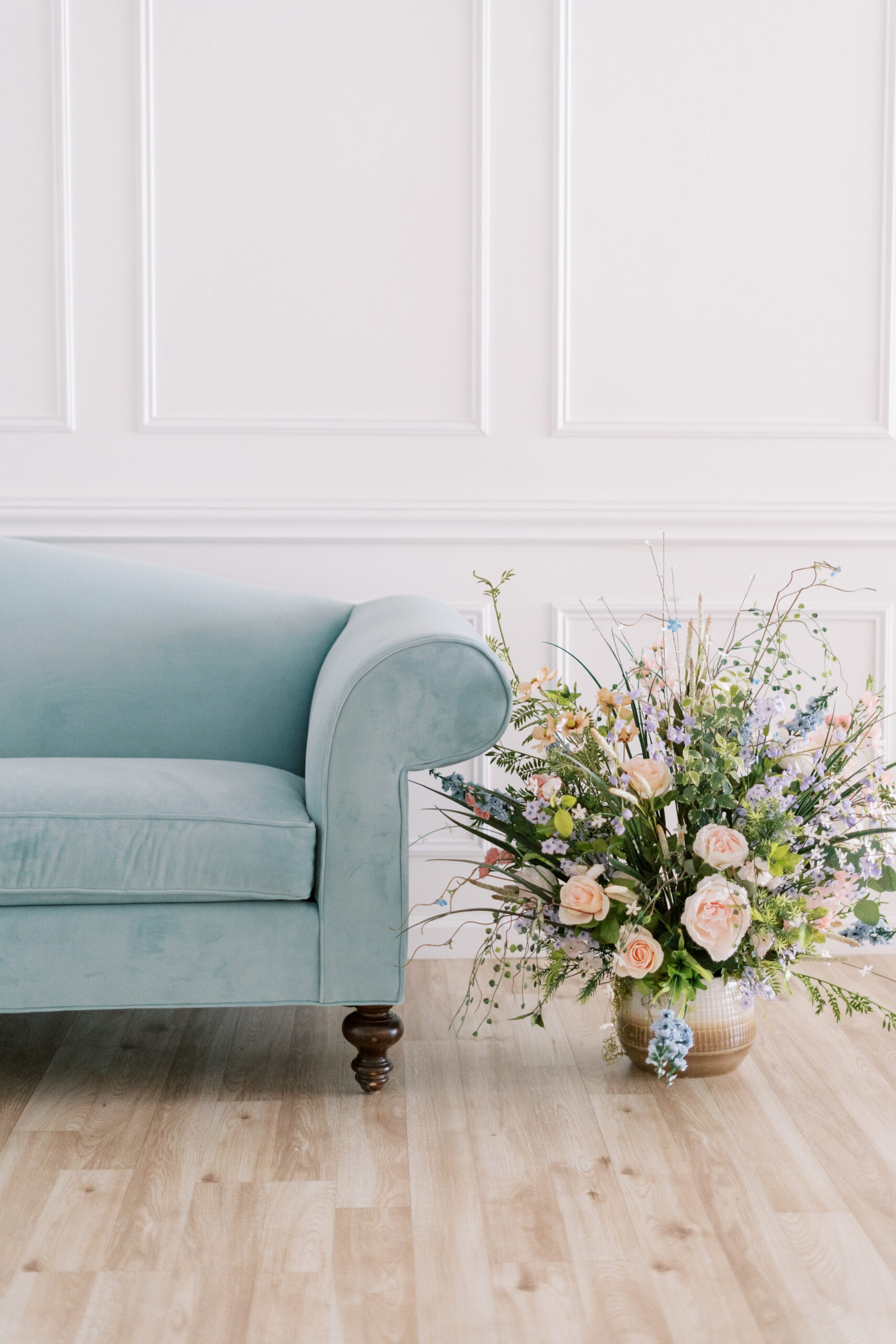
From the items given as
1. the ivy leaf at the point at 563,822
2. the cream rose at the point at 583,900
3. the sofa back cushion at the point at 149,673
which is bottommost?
the cream rose at the point at 583,900

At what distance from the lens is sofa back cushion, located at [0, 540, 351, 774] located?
2.16m

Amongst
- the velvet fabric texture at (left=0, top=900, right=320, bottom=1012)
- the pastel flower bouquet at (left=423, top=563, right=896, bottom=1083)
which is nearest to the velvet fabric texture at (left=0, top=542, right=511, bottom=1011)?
the velvet fabric texture at (left=0, top=900, right=320, bottom=1012)

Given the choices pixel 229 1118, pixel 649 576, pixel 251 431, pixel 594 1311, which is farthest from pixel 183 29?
pixel 594 1311

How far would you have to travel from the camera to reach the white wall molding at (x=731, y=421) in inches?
95.0

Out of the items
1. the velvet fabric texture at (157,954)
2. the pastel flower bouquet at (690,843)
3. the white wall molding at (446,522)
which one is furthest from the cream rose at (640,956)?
the white wall molding at (446,522)

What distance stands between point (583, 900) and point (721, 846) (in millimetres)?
212

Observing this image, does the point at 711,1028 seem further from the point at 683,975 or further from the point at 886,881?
the point at 886,881

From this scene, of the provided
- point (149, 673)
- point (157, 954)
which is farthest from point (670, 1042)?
point (149, 673)

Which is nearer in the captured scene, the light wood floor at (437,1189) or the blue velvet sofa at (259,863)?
the light wood floor at (437,1189)

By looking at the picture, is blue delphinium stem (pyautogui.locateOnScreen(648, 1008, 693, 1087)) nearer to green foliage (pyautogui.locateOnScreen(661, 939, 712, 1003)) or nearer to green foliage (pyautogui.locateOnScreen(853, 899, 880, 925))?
green foliage (pyautogui.locateOnScreen(661, 939, 712, 1003))

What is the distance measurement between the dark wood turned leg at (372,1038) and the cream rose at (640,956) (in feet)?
1.17

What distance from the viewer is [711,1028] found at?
177cm

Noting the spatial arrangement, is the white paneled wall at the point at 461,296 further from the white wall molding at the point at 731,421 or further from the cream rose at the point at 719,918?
the cream rose at the point at 719,918

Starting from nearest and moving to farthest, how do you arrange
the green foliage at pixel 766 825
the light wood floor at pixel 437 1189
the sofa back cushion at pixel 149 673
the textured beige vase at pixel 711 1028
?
the light wood floor at pixel 437 1189
the green foliage at pixel 766 825
the textured beige vase at pixel 711 1028
the sofa back cushion at pixel 149 673
